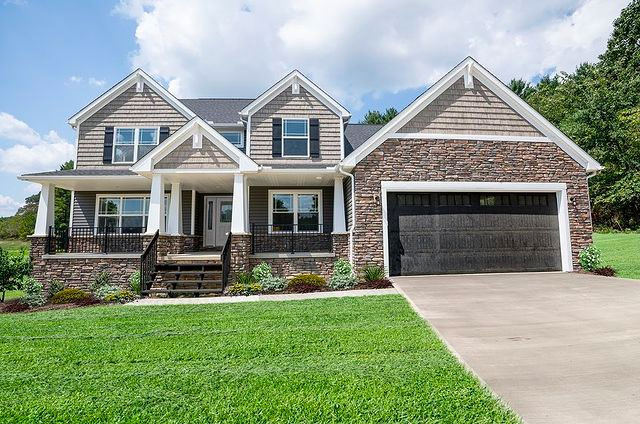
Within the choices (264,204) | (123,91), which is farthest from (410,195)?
(123,91)

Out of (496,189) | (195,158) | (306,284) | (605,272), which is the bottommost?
(306,284)

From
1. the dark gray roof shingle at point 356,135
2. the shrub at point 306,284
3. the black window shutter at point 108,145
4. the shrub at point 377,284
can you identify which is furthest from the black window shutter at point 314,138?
the black window shutter at point 108,145

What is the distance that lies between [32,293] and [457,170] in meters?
13.2

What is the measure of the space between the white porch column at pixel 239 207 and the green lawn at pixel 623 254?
11501 millimetres

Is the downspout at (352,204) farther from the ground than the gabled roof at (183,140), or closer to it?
closer to it

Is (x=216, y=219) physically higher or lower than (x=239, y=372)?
higher

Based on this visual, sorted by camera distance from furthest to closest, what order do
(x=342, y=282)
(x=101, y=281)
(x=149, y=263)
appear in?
(x=101, y=281) < (x=149, y=263) < (x=342, y=282)

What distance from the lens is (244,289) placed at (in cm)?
980

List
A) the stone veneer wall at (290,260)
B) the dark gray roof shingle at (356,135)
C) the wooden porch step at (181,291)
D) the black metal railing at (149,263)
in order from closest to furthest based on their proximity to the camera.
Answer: the wooden porch step at (181,291), the black metal railing at (149,263), the stone veneer wall at (290,260), the dark gray roof shingle at (356,135)

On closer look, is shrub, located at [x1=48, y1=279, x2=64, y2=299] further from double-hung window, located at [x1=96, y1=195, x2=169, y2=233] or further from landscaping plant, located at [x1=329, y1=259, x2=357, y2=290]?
landscaping plant, located at [x1=329, y1=259, x2=357, y2=290]

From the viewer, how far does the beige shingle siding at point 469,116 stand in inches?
459

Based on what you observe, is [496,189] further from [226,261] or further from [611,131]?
[611,131]

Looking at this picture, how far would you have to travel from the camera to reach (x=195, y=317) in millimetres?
6781

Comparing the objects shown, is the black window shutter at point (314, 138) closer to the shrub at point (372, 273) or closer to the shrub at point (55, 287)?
the shrub at point (372, 273)
